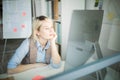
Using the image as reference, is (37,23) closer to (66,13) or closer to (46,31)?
(46,31)

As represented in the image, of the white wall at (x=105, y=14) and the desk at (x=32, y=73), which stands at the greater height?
the white wall at (x=105, y=14)

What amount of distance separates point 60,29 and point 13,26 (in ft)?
1.54

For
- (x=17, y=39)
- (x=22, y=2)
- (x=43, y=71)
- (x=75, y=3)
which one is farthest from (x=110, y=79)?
(x=22, y=2)

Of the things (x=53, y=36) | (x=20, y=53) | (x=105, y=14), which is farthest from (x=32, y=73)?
(x=105, y=14)

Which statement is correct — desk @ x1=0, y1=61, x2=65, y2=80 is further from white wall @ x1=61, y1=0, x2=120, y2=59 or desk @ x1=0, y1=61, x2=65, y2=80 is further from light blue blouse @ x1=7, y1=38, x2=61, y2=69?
white wall @ x1=61, y1=0, x2=120, y2=59

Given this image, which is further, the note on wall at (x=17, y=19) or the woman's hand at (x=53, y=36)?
the woman's hand at (x=53, y=36)

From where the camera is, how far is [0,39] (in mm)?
1917

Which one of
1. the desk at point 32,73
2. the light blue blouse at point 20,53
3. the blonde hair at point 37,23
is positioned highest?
the blonde hair at point 37,23

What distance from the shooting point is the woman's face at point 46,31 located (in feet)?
6.44

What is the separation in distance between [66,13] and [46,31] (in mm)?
280

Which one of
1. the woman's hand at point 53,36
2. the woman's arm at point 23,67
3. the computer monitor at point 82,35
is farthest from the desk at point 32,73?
the woman's hand at point 53,36

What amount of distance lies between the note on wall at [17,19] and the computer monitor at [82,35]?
18.2 inches

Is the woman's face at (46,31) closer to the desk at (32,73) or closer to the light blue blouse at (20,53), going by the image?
the light blue blouse at (20,53)

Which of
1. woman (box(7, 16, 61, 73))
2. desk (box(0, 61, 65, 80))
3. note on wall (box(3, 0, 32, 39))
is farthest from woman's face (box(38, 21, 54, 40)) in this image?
desk (box(0, 61, 65, 80))
